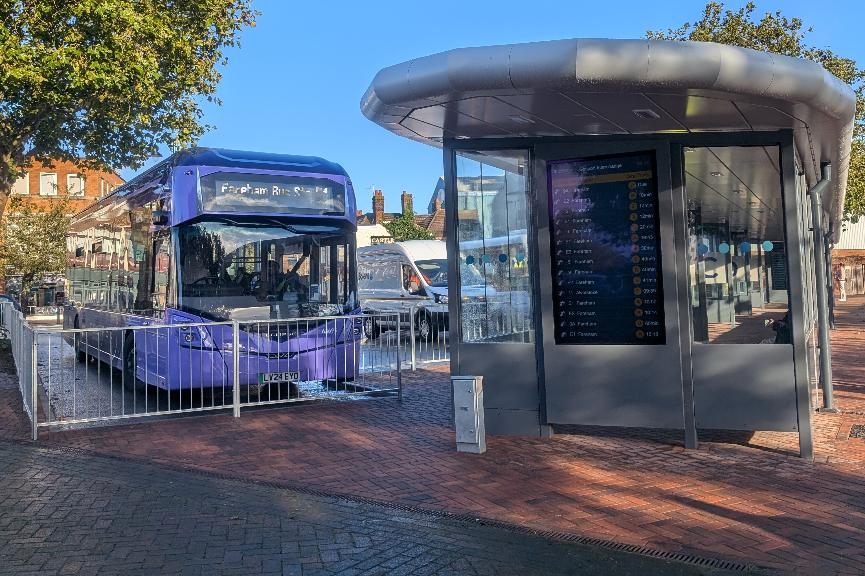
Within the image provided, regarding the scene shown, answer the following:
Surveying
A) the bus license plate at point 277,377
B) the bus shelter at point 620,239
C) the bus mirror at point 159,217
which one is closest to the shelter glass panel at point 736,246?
the bus shelter at point 620,239

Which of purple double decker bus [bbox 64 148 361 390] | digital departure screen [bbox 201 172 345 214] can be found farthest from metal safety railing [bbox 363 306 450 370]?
digital departure screen [bbox 201 172 345 214]

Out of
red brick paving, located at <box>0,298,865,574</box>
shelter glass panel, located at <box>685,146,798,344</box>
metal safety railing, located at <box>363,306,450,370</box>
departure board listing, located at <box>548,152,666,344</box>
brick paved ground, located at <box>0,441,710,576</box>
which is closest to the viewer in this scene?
brick paved ground, located at <box>0,441,710,576</box>

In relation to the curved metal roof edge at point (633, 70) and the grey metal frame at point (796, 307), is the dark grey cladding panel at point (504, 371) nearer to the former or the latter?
the grey metal frame at point (796, 307)

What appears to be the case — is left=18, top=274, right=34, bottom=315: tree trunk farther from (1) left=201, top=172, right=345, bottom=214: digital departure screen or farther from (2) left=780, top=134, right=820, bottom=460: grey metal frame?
(2) left=780, top=134, right=820, bottom=460: grey metal frame

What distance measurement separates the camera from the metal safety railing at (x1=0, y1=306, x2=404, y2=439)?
9.18 meters

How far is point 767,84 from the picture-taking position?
5.32 metres

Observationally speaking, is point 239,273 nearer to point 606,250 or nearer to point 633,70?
point 606,250

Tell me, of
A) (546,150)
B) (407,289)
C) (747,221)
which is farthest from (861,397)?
(407,289)

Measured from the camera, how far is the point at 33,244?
38469mm

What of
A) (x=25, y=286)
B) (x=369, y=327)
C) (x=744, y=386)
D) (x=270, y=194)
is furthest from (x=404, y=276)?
(x=25, y=286)

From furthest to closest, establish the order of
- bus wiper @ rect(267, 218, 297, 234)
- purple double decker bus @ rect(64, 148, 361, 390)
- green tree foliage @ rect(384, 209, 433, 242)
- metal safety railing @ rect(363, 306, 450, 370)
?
green tree foliage @ rect(384, 209, 433, 242) < metal safety railing @ rect(363, 306, 450, 370) < bus wiper @ rect(267, 218, 297, 234) < purple double decker bus @ rect(64, 148, 361, 390)

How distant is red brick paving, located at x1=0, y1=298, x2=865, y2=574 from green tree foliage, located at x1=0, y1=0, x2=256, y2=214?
6054 mm

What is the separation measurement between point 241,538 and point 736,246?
4938 mm

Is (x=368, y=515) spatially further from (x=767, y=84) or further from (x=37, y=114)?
(x=37, y=114)
